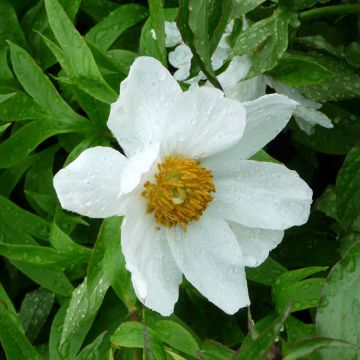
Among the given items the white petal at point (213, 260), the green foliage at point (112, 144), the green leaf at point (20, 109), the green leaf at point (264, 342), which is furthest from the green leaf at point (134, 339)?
the green leaf at point (20, 109)

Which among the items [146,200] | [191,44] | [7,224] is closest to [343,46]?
[191,44]

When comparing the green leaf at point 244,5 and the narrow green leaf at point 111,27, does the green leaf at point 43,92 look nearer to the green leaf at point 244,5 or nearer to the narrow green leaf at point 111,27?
the narrow green leaf at point 111,27

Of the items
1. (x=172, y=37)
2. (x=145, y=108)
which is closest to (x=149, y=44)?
(x=172, y=37)

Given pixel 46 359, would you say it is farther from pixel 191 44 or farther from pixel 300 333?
pixel 191 44

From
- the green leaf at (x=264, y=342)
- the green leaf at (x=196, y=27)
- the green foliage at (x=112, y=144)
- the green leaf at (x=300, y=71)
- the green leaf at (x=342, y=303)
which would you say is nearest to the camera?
the green leaf at (x=264, y=342)

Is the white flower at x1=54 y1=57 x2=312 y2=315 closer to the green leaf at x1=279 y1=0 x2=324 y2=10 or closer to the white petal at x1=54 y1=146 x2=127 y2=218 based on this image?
the white petal at x1=54 y1=146 x2=127 y2=218

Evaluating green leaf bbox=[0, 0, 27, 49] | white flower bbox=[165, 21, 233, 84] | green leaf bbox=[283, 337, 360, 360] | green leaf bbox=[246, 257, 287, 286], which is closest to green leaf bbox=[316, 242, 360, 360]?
green leaf bbox=[283, 337, 360, 360]

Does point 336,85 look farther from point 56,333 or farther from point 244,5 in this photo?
point 56,333
